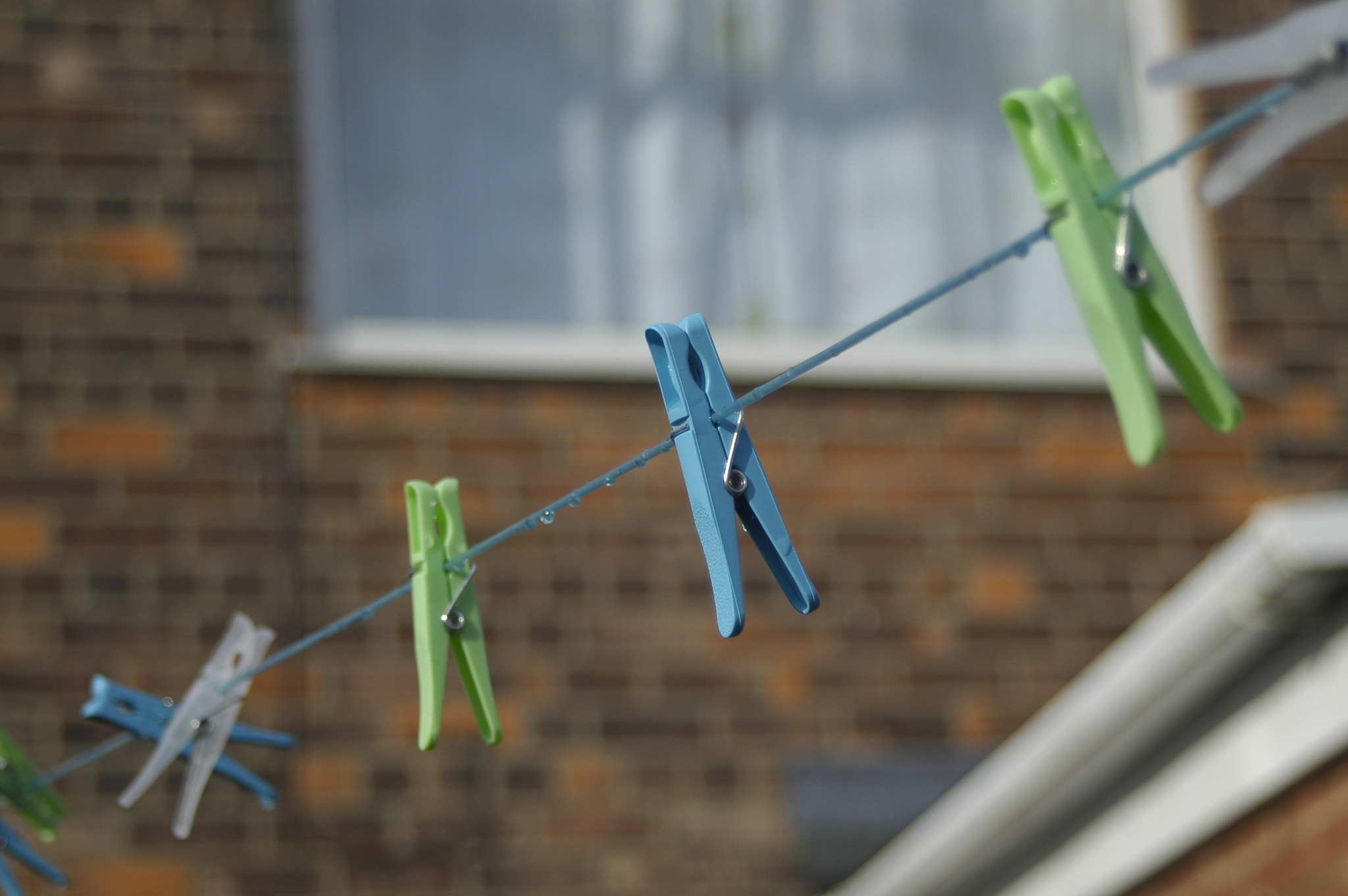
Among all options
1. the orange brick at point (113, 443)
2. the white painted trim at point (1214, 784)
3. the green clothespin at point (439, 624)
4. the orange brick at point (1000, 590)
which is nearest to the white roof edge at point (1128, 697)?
the white painted trim at point (1214, 784)

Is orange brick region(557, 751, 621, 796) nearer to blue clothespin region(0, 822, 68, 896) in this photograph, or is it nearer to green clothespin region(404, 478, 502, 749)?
blue clothespin region(0, 822, 68, 896)

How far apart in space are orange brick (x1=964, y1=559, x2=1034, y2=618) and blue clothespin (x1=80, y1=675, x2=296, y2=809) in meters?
2.28

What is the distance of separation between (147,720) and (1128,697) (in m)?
1.54

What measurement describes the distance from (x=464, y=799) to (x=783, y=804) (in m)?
0.76

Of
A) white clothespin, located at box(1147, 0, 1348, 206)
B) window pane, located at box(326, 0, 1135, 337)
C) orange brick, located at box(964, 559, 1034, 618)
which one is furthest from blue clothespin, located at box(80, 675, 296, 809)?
orange brick, located at box(964, 559, 1034, 618)

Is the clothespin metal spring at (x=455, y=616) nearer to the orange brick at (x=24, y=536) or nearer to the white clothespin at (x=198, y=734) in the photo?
the white clothespin at (x=198, y=734)

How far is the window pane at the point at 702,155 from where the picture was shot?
4.52 m

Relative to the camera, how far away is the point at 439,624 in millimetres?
1987

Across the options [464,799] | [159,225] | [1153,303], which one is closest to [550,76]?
[159,225]

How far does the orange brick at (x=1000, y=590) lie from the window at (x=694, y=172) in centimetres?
52

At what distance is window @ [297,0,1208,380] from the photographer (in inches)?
175

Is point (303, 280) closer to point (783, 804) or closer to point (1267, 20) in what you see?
point (783, 804)

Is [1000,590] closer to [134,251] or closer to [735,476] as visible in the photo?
[134,251]

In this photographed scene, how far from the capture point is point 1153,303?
1.73 m
